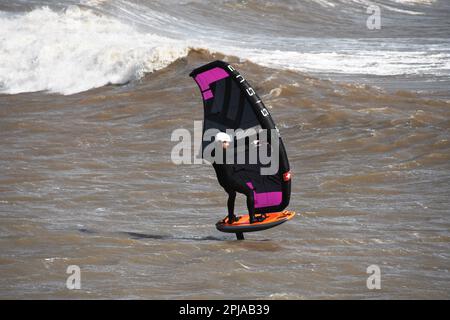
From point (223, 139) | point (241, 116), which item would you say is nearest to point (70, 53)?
point (241, 116)

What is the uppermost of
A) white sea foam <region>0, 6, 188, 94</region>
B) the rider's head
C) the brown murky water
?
white sea foam <region>0, 6, 188, 94</region>

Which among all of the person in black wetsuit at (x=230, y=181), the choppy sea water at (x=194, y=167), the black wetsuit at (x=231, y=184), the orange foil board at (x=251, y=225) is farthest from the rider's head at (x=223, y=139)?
the choppy sea water at (x=194, y=167)

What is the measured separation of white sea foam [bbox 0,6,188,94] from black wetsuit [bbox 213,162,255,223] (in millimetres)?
10278

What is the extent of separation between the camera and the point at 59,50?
2070cm

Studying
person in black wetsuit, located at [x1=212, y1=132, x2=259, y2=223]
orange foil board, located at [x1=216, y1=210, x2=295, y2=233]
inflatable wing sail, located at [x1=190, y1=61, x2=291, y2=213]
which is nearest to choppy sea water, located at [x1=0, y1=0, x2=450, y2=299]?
orange foil board, located at [x1=216, y1=210, x2=295, y2=233]

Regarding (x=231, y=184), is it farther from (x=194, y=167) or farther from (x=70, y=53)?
(x=70, y=53)

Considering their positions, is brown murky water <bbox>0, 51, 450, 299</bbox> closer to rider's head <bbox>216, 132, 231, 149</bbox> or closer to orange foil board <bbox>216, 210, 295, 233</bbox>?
orange foil board <bbox>216, 210, 295, 233</bbox>

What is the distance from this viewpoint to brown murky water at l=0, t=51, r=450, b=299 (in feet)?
24.4

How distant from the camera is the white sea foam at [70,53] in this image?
18.9m

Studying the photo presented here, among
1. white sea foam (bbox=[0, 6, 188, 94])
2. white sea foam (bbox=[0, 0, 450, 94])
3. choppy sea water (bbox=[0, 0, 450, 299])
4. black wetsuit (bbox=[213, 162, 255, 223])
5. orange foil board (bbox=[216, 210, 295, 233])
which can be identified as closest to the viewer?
choppy sea water (bbox=[0, 0, 450, 299])

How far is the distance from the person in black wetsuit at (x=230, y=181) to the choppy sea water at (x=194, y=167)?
38 cm

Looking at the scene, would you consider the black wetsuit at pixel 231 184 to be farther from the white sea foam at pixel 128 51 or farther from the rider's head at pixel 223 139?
the white sea foam at pixel 128 51

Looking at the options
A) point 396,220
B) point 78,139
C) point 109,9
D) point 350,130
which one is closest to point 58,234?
point 396,220

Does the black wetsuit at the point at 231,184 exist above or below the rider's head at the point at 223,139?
below
